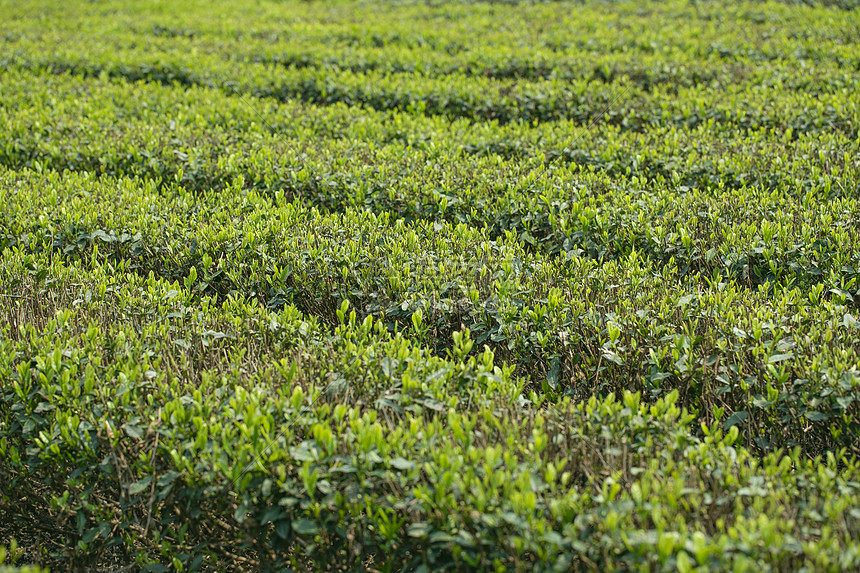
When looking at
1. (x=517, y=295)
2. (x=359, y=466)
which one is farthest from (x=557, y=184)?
(x=359, y=466)

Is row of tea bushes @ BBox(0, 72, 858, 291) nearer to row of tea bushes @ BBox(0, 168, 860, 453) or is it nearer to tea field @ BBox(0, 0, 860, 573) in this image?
tea field @ BBox(0, 0, 860, 573)

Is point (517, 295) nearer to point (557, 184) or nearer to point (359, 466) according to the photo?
point (359, 466)

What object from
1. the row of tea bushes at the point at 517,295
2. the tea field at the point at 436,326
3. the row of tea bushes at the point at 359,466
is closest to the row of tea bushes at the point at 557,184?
the tea field at the point at 436,326

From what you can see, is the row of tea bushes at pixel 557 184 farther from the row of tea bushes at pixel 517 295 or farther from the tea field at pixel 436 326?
the row of tea bushes at pixel 517 295

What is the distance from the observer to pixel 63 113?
23.2 feet

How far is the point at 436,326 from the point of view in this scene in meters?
3.82

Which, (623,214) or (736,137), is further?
(736,137)

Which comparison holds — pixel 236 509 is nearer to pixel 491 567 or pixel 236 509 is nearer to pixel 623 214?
pixel 491 567

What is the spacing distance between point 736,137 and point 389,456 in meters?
5.08

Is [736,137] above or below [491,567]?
above

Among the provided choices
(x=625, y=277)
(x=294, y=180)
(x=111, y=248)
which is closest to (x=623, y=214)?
(x=625, y=277)

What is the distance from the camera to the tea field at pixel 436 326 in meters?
2.41

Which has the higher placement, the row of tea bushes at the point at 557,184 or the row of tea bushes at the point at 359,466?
the row of tea bushes at the point at 557,184

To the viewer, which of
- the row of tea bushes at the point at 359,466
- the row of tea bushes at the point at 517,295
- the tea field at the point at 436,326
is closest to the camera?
the row of tea bushes at the point at 359,466
